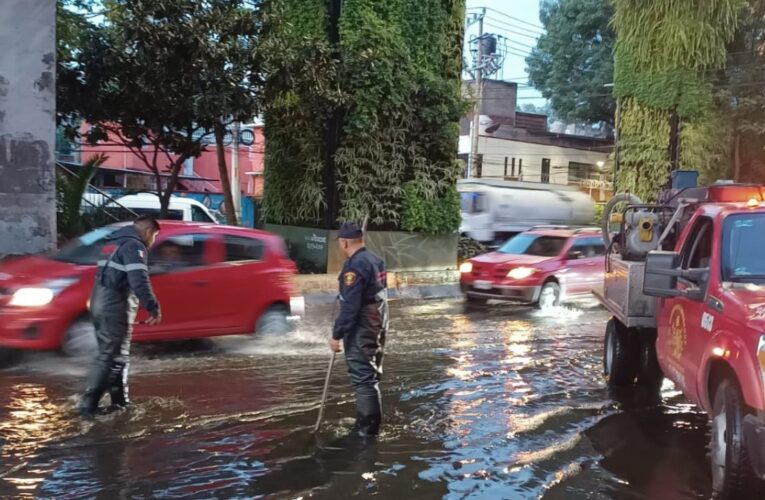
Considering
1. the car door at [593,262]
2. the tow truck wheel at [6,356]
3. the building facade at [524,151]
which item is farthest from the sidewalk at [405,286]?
the building facade at [524,151]

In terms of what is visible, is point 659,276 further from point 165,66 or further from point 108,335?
point 165,66

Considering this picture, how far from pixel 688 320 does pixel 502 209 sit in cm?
2322

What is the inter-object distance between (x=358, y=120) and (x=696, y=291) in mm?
12856

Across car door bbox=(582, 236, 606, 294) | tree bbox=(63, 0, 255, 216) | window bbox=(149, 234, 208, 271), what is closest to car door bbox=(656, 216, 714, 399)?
window bbox=(149, 234, 208, 271)

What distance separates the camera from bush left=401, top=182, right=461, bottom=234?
19.1 metres

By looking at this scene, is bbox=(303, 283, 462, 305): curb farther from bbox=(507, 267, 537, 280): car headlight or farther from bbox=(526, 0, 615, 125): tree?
bbox=(526, 0, 615, 125): tree

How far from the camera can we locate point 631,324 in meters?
6.75

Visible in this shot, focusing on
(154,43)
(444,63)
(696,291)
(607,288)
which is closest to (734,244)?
(696,291)

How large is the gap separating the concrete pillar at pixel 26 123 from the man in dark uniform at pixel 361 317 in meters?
7.13

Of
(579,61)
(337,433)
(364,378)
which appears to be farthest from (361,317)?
(579,61)

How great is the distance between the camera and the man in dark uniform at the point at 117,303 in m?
6.08

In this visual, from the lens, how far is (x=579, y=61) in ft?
141

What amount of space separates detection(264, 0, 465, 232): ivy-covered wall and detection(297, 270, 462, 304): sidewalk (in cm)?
136

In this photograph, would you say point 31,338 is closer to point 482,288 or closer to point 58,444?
point 58,444
